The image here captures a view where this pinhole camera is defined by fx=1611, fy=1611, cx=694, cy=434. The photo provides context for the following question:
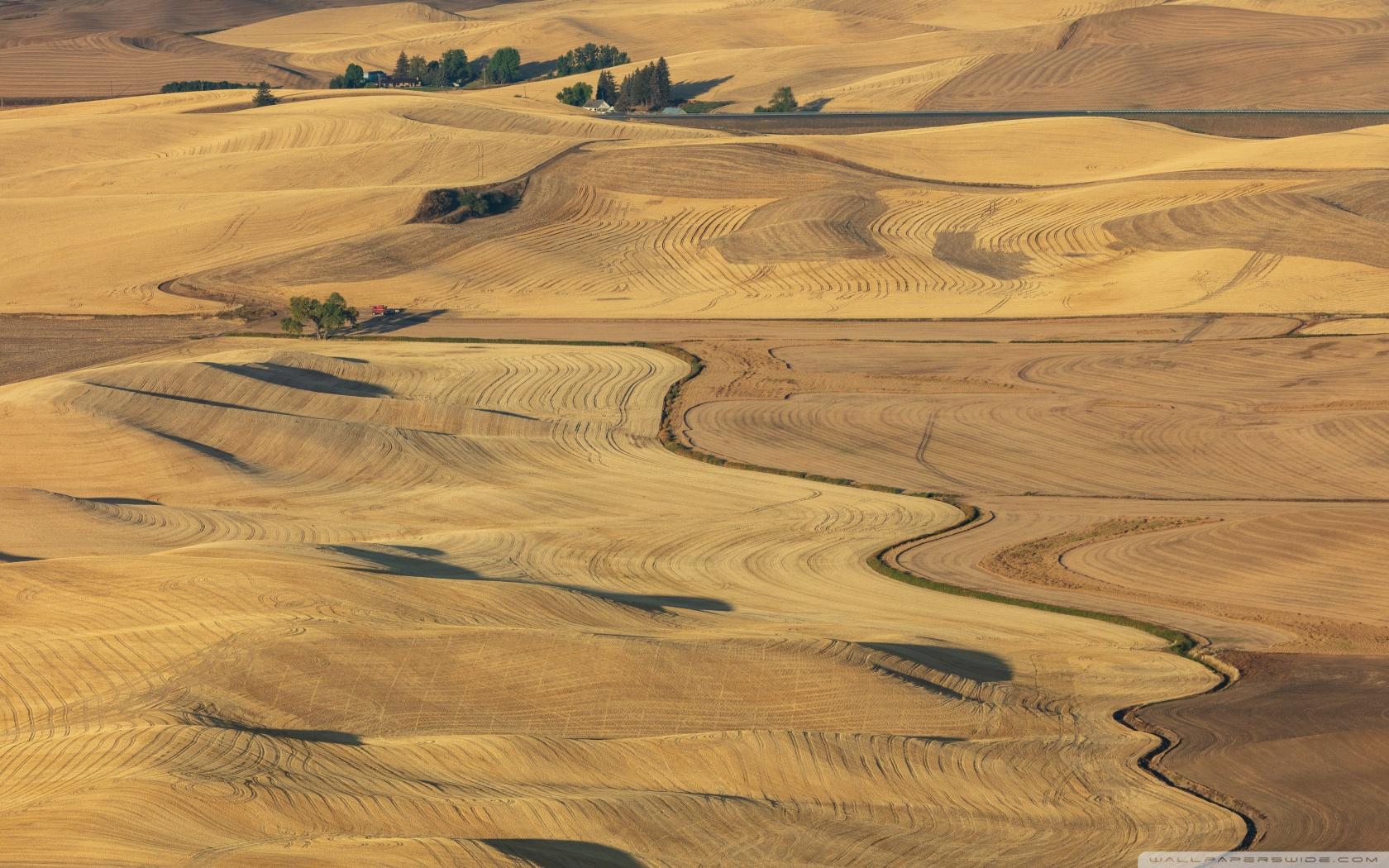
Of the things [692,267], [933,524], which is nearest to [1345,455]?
[933,524]

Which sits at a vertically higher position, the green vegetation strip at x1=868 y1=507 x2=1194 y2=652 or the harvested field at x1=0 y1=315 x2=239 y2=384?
the green vegetation strip at x1=868 y1=507 x2=1194 y2=652

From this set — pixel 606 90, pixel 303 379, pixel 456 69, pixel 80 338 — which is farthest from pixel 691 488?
pixel 456 69

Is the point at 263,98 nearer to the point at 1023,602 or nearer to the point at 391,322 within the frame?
the point at 391,322

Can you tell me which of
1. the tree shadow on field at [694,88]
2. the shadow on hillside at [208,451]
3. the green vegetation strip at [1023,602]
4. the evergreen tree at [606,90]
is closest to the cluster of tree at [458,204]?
the shadow on hillside at [208,451]

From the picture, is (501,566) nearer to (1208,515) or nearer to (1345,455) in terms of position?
(1208,515)

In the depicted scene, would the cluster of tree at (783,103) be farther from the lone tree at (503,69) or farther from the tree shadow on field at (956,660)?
the tree shadow on field at (956,660)

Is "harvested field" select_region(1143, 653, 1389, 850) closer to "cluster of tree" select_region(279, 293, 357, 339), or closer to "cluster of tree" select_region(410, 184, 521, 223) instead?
"cluster of tree" select_region(279, 293, 357, 339)

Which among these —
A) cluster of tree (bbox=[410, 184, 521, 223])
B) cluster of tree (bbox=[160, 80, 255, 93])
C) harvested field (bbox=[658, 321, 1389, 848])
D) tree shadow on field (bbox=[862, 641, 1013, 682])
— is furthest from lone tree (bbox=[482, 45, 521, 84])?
tree shadow on field (bbox=[862, 641, 1013, 682])

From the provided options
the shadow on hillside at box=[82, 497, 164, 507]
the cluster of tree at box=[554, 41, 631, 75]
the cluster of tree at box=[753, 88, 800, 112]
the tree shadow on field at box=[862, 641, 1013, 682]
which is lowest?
the shadow on hillside at box=[82, 497, 164, 507]
